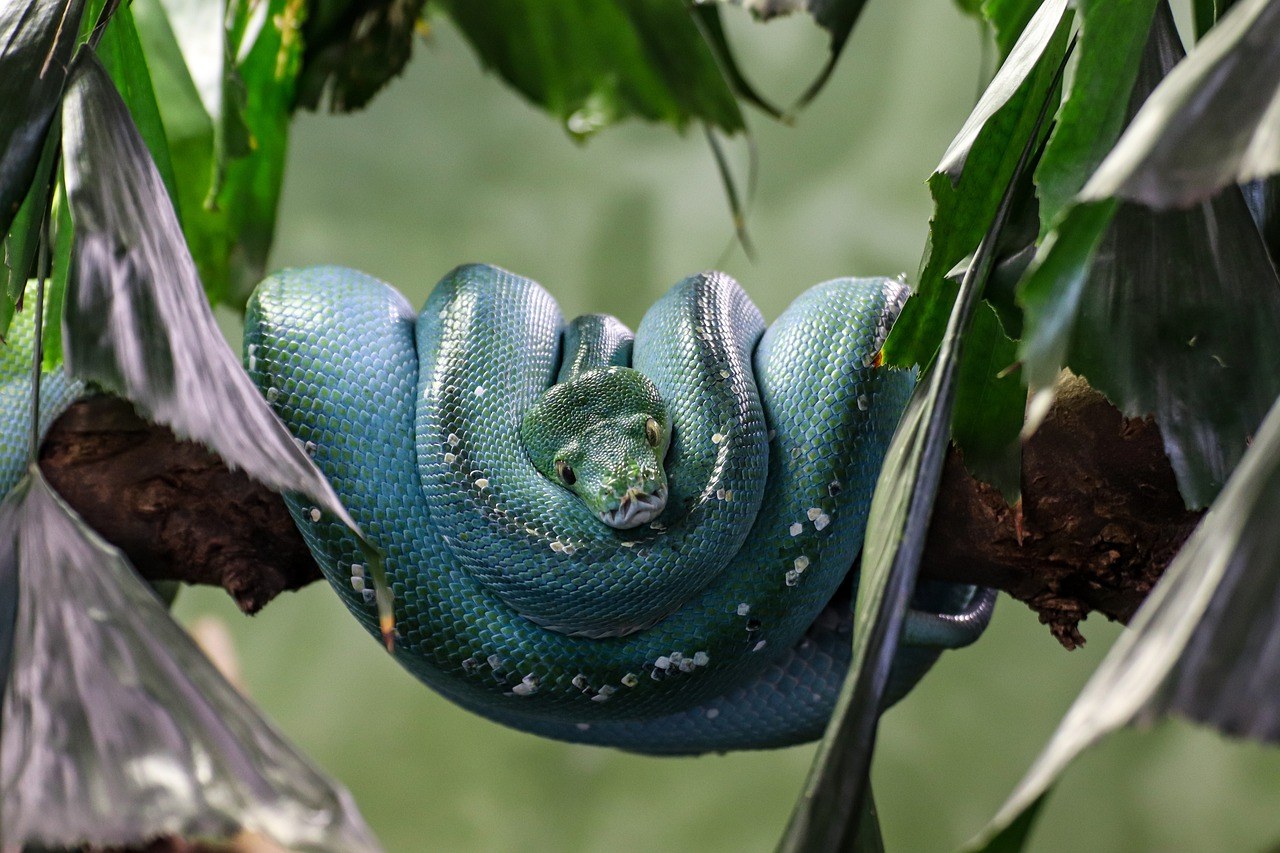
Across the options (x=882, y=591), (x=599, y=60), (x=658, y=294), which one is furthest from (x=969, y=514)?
(x=658, y=294)

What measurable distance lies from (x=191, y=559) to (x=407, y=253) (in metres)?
2.22

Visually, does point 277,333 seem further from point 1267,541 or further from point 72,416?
point 1267,541

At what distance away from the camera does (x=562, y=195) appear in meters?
3.20

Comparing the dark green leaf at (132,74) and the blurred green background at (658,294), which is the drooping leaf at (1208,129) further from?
the blurred green background at (658,294)

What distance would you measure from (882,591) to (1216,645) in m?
0.18

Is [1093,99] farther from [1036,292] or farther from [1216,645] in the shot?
[1216,645]

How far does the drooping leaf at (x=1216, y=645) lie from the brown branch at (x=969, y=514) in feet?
1.68

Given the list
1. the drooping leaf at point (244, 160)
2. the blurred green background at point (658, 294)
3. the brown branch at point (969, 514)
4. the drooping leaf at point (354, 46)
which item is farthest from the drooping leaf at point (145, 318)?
the blurred green background at point (658, 294)

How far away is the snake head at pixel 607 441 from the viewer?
1015 mm

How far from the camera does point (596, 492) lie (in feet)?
3.34

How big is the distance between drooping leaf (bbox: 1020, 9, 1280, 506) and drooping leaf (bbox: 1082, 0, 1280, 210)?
0.57ft

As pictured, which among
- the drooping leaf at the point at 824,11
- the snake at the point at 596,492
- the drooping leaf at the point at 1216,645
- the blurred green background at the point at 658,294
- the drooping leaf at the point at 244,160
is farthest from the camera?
the blurred green background at the point at 658,294

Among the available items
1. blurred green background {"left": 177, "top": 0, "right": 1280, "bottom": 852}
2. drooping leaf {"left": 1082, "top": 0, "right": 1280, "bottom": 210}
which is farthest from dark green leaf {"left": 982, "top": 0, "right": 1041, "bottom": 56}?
blurred green background {"left": 177, "top": 0, "right": 1280, "bottom": 852}

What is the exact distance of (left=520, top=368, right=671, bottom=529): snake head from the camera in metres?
1.01
